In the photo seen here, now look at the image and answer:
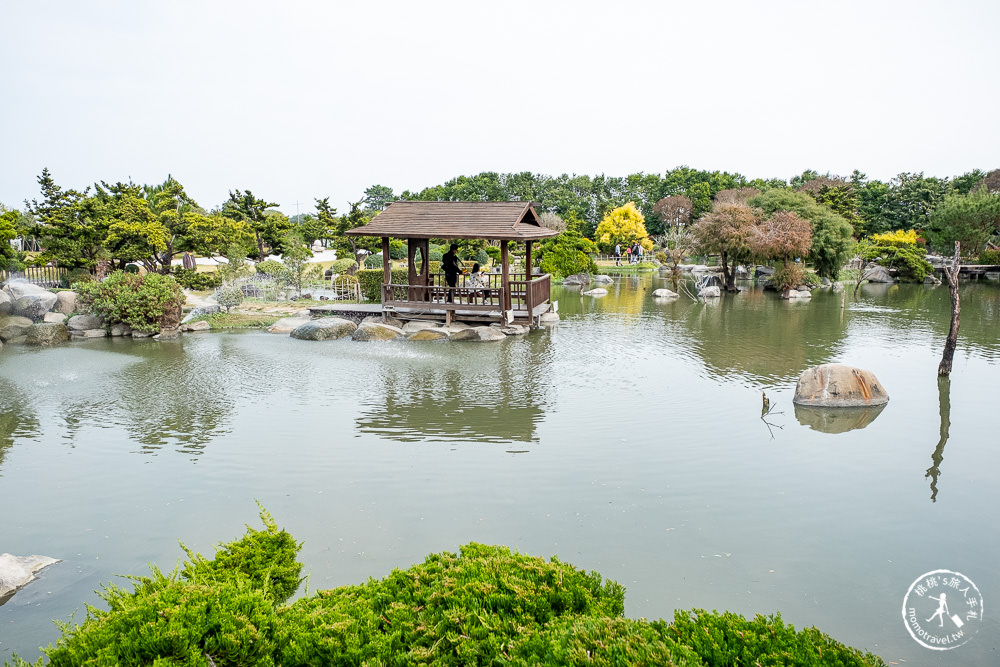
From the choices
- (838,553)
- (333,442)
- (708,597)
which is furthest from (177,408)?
(838,553)

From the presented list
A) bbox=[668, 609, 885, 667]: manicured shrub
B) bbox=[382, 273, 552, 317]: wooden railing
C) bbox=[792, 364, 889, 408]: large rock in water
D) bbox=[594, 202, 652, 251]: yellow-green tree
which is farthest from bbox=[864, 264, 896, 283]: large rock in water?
bbox=[668, 609, 885, 667]: manicured shrub

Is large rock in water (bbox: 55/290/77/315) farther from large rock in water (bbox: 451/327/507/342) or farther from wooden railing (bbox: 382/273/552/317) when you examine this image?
large rock in water (bbox: 451/327/507/342)

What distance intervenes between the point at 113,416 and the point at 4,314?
422 inches

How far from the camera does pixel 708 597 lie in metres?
5.36

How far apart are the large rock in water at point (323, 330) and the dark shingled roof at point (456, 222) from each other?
95.9 inches

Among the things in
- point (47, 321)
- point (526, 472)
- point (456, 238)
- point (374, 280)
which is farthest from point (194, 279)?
point (526, 472)

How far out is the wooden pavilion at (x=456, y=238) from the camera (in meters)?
17.4

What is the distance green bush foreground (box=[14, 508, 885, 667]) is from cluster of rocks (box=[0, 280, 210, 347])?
15.4 meters

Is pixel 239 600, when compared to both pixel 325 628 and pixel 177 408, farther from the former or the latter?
pixel 177 408

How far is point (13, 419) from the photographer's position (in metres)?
10.1

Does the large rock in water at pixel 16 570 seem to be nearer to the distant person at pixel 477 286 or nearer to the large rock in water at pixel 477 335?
the large rock in water at pixel 477 335

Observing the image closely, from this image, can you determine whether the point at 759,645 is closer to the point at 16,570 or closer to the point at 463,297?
the point at 16,570

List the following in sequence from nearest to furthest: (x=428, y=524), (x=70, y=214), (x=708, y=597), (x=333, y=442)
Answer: (x=708, y=597) → (x=428, y=524) → (x=333, y=442) → (x=70, y=214)

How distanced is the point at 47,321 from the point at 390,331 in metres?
9.26
